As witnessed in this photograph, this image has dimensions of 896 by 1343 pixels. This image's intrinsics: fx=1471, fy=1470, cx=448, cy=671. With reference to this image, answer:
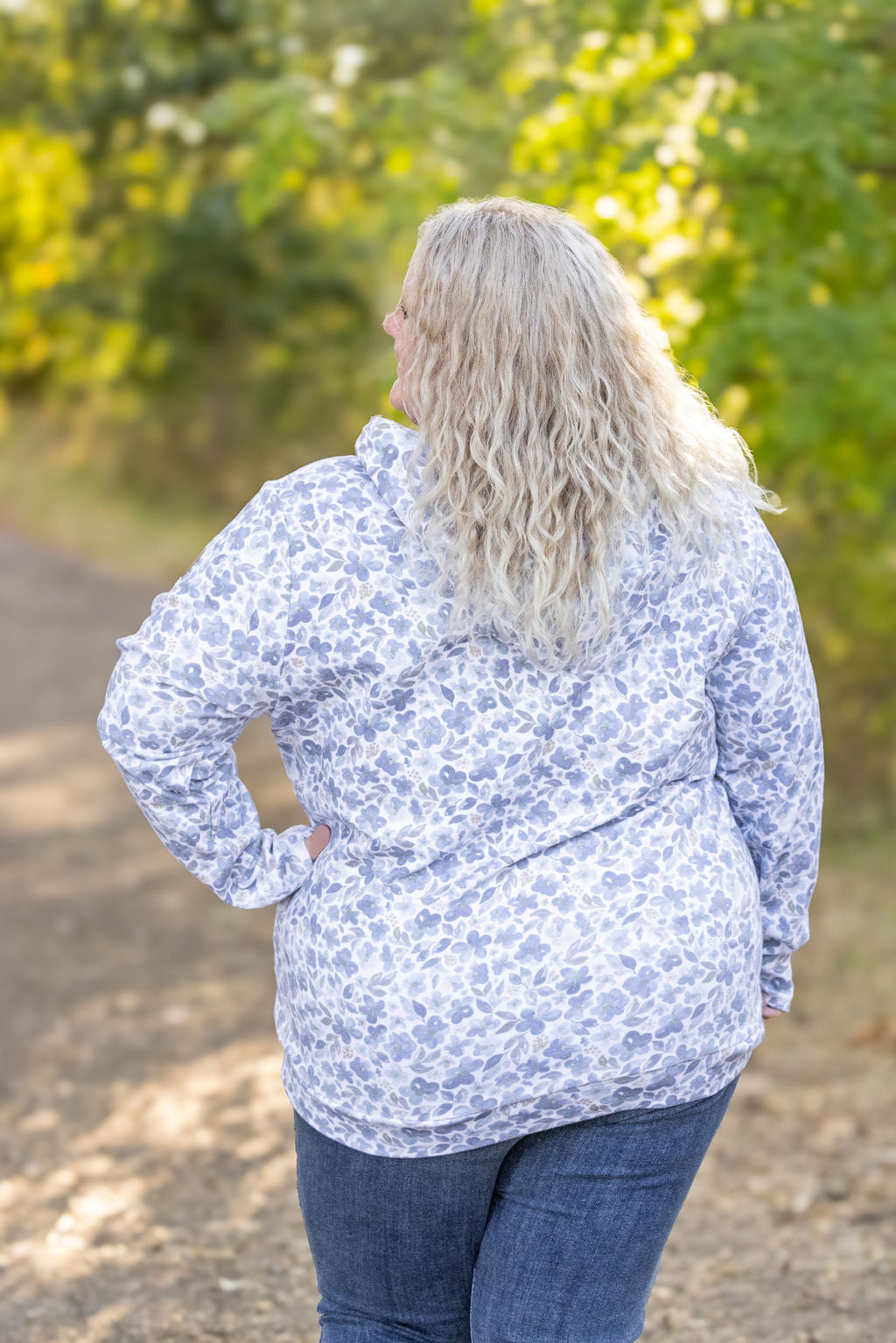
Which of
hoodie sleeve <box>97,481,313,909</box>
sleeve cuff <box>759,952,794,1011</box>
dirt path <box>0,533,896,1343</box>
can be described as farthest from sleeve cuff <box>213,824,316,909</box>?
dirt path <box>0,533,896,1343</box>

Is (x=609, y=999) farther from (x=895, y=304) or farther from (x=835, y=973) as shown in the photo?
(x=835, y=973)

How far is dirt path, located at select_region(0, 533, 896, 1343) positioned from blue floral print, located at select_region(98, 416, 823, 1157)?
1.78 m

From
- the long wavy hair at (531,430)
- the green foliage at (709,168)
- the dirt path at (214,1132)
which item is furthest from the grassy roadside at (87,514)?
the long wavy hair at (531,430)

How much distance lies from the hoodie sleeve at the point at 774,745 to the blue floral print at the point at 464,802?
0.05 ft

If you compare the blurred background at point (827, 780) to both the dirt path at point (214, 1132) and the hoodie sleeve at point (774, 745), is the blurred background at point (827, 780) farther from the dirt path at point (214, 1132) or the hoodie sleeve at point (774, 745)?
the hoodie sleeve at point (774, 745)

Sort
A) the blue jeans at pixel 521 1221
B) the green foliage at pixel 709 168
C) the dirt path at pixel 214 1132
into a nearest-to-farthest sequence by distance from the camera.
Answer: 1. the blue jeans at pixel 521 1221
2. the dirt path at pixel 214 1132
3. the green foliage at pixel 709 168

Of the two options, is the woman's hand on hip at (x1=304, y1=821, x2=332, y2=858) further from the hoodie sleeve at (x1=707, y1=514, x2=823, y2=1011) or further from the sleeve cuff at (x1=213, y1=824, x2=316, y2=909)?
the hoodie sleeve at (x1=707, y1=514, x2=823, y2=1011)

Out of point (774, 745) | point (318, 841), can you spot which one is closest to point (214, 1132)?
point (318, 841)

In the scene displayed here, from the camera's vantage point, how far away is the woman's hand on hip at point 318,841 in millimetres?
1715

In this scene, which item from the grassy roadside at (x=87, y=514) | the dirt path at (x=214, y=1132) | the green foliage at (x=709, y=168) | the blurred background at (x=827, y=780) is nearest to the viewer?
the dirt path at (x=214, y=1132)

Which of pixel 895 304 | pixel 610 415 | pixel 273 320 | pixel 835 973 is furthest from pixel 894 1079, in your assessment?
pixel 273 320

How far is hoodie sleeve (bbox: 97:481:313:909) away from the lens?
1565 mm

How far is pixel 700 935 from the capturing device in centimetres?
161

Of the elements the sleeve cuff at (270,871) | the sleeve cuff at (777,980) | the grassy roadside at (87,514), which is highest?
the sleeve cuff at (270,871)
